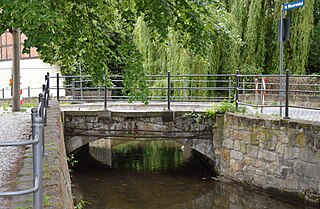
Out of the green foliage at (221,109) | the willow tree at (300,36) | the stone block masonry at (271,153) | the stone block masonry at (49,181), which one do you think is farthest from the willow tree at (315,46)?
the stone block masonry at (49,181)

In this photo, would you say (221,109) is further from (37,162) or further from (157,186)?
(37,162)

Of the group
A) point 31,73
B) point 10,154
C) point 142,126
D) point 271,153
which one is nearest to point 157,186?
point 142,126

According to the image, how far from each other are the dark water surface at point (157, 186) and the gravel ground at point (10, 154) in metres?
2.28

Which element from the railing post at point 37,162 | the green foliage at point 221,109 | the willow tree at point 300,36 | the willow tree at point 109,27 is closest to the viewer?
the railing post at point 37,162

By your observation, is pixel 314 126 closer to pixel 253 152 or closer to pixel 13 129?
pixel 253 152

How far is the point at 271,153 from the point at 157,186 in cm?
309

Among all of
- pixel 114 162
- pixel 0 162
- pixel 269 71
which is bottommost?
pixel 114 162

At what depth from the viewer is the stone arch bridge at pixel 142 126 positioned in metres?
12.1

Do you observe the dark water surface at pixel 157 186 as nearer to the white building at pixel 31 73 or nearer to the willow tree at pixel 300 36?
the willow tree at pixel 300 36

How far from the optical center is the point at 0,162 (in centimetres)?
530

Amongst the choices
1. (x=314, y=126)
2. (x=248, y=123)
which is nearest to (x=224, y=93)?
(x=248, y=123)

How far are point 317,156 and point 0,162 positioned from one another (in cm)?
603

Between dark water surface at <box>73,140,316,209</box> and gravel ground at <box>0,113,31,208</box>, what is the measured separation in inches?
89.7

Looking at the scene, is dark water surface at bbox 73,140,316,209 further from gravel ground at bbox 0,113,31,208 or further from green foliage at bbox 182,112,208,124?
gravel ground at bbox 0,113,31,208
